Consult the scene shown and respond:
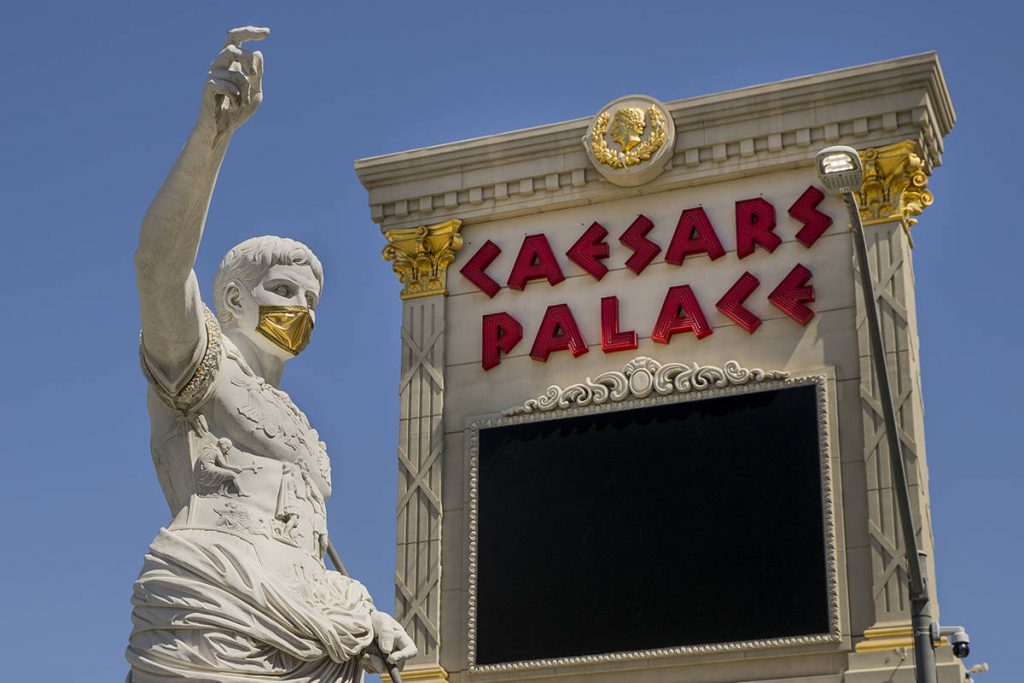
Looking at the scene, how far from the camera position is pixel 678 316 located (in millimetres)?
22641

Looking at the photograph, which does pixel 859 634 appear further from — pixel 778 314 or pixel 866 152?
pixel 866 152

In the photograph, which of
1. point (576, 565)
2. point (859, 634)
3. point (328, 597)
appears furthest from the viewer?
point (576, 565)

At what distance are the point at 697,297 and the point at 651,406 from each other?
1.60 metres

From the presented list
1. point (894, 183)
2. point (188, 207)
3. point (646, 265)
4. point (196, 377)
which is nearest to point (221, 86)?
point (188, 207)

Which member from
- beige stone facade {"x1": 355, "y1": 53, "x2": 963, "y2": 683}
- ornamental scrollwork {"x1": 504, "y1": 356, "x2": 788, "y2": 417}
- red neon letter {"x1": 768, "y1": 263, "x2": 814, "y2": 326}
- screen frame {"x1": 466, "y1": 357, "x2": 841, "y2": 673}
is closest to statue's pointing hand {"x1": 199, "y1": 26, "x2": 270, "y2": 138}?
beige stone facade {"x1": 355, "y1": 53, "x2": 963, "y2": 683}

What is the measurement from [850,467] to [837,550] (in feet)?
3.54

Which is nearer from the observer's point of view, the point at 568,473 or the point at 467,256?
the point at 568,473

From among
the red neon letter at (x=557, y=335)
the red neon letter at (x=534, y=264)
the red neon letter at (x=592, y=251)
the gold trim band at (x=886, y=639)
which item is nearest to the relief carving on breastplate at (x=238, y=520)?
the gold trim band at (x=886, y=639)

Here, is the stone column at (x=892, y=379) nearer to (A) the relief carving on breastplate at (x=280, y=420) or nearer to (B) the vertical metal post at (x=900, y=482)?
(B) the vertical metal post at (x=900, y=482)

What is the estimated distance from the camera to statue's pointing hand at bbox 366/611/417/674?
6.65m

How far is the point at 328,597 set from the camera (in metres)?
6.62

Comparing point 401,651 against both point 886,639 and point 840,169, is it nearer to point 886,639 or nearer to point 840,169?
point 840,169

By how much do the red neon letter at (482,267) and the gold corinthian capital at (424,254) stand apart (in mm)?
312

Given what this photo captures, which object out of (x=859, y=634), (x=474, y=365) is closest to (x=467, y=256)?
(x=474, y=365)
